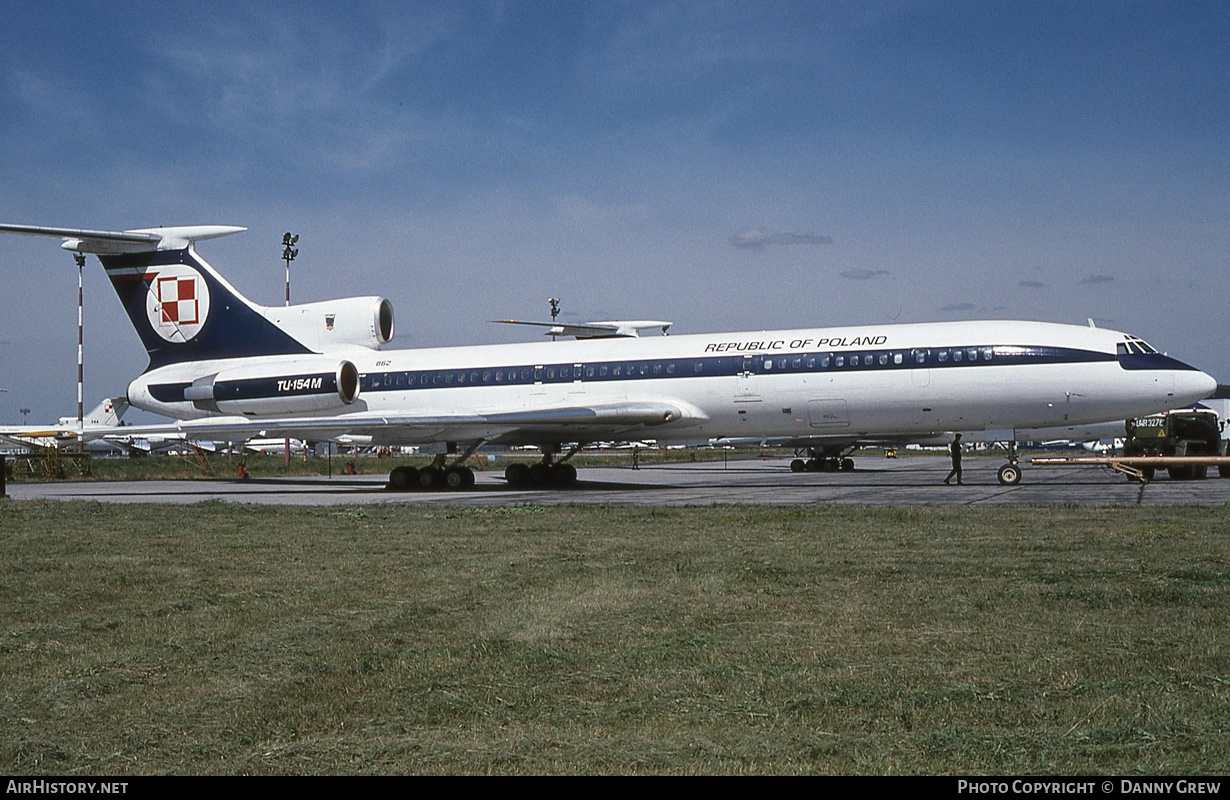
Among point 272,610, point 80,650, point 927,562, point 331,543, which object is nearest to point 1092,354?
point 927,562

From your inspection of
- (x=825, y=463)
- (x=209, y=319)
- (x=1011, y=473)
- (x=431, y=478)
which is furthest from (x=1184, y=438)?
(x=209, y=319)

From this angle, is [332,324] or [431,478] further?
[332,324]

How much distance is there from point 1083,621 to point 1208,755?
2682 mm

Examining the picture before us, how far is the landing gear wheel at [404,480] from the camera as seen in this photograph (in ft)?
90.1

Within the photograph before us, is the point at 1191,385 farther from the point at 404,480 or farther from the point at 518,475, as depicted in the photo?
the point at 404,480

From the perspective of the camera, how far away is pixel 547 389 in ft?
88.4

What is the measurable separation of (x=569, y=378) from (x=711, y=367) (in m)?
3.70

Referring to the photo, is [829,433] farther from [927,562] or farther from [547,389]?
[927,562]

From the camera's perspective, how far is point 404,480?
90.3ft

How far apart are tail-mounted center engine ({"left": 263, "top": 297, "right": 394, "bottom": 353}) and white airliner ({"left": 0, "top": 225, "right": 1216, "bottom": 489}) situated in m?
0.05

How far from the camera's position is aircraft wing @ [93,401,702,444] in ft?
83.8

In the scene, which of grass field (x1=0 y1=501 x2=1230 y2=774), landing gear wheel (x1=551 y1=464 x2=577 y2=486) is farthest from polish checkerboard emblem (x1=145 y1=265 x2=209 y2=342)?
grass field (x1=0 y1=501 x2=1230 y2=774)

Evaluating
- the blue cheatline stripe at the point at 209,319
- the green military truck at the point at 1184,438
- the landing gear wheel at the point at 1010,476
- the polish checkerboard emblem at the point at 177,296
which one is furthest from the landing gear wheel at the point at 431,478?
the green military truck at the point at 1184,438

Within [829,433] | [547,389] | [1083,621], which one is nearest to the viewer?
[1083,621]
